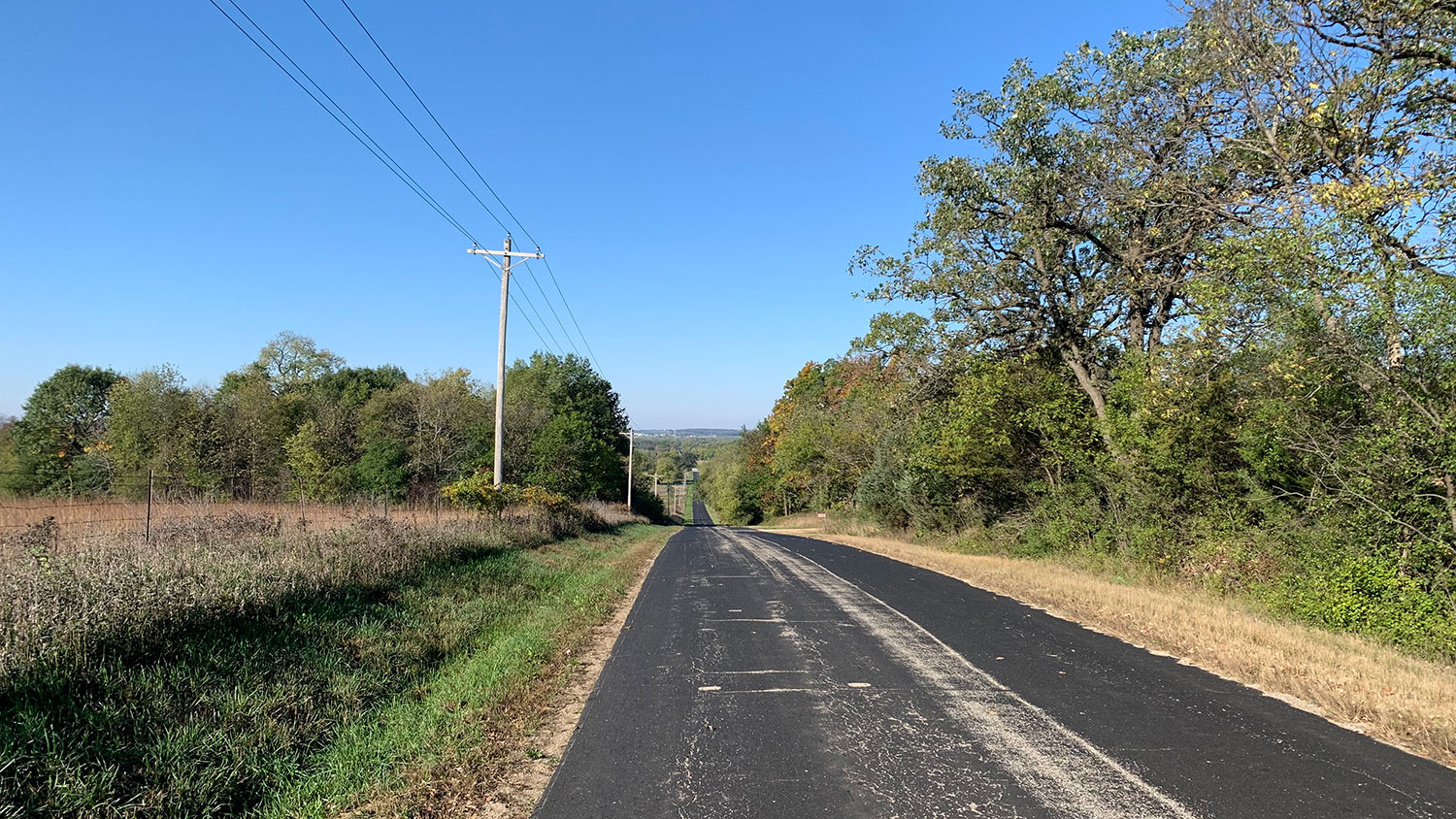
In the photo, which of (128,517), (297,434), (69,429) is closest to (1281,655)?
(128,517)

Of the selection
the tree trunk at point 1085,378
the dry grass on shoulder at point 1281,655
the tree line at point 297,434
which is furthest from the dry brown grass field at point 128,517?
the tree line at point 297,434

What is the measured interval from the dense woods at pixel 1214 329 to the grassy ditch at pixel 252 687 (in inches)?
427

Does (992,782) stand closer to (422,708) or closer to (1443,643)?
(422,708)

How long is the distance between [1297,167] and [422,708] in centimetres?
1435

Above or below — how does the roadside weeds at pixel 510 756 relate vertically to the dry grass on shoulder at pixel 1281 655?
Answer: below

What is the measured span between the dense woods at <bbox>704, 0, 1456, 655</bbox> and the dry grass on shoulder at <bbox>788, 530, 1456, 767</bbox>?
52.1 inches

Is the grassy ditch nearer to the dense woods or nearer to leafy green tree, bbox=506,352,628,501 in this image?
the dense woods

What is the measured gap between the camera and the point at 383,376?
78000mm

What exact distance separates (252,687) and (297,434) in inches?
2164

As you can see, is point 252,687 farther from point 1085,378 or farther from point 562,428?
point 562,428

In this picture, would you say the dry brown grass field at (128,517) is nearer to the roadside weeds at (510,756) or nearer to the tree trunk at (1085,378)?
the roadside weeds at (510,756)

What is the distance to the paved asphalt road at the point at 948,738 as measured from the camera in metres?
4.20

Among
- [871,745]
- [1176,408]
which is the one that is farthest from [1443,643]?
[871,745]

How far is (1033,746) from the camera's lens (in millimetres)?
5059
